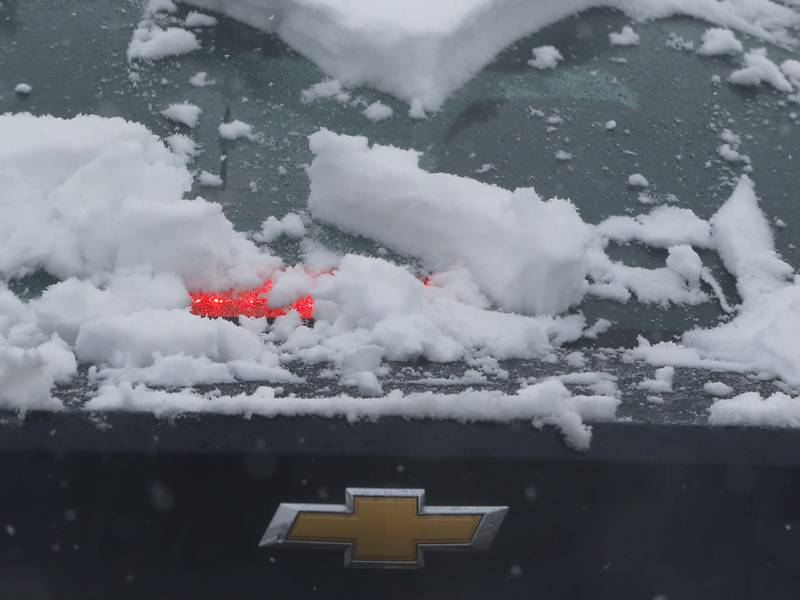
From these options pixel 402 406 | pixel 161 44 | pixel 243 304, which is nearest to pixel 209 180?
pixel 243 304

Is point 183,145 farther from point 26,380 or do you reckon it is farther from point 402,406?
point 402,406

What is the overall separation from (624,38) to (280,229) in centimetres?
140

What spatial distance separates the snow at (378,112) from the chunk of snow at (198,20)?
60 cm

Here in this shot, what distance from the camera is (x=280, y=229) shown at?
2254 millimetres

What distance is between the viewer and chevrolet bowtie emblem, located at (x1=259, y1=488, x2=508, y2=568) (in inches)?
65.6

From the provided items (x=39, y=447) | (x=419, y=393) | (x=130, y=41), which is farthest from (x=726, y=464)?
(x=130, y=41)

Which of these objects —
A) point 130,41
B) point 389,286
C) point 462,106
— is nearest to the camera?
point 389,286

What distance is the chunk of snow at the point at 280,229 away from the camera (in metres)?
2.23

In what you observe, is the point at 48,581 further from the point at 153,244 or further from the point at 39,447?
the point at 153,244

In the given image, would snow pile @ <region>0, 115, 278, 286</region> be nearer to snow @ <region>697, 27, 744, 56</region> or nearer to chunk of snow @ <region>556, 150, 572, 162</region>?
chunk of snow @ <region>556, 150, 572, 162</region>

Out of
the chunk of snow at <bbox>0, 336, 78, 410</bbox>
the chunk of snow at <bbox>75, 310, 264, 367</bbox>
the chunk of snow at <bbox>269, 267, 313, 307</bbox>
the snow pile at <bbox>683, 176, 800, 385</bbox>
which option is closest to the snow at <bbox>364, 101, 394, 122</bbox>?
the chunk of snow at <bbox>269, 267, 313, 307</bbox>

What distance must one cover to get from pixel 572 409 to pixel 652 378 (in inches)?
10.2

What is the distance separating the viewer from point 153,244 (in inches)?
84.7

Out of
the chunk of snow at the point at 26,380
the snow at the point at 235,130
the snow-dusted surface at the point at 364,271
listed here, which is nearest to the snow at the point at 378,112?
the snow-dusted surface at the point at 364,271
